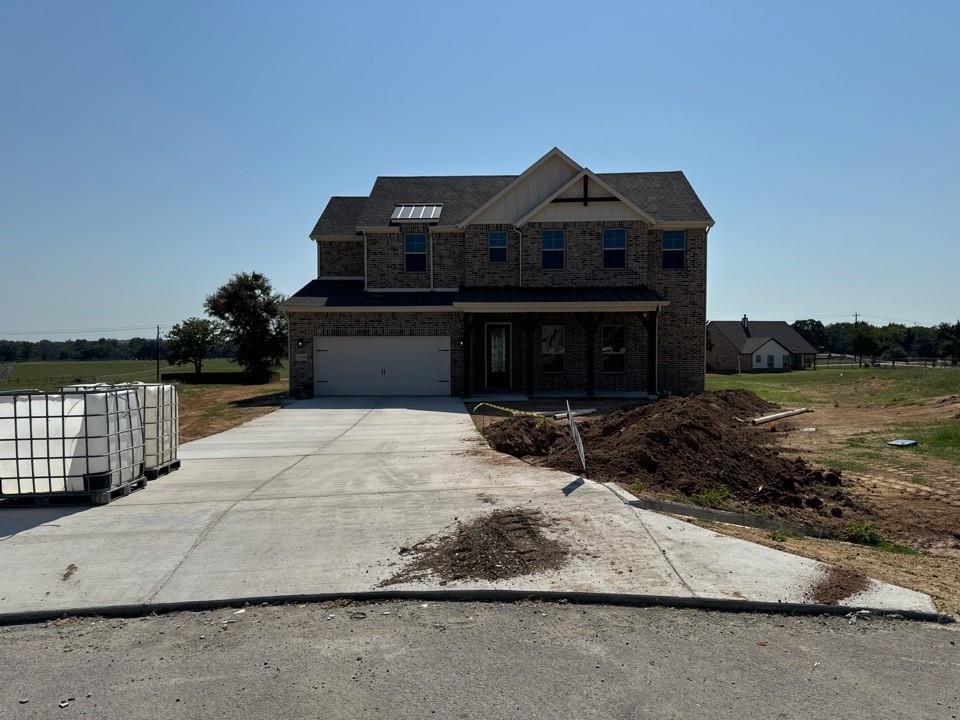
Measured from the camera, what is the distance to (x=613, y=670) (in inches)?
162

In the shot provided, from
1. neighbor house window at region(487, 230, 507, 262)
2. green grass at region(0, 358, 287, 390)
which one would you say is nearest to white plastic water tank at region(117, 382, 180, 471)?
green grass at region(0, 358, 287, 390)

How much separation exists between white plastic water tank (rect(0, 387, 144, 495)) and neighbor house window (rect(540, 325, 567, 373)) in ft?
54.6

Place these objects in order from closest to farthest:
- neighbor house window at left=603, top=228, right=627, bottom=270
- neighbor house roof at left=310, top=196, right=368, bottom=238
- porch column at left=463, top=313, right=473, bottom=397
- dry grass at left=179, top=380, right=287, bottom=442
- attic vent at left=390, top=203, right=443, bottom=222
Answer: dry grass at left=179, top=380, right=287, bottom=442 < porch column at left=463, top=313, right=473, bottom=397 < neighbor house window at left=603, top=228, right=627, bottom=270 < attic vent at left=390, top=203, right=443, bottom=222 < neighbor house roof at left=310, top=196, right=368, bottom=238

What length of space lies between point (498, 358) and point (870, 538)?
55.9ft

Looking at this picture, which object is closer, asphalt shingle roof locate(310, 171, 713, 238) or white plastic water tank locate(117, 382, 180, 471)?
white plastic water tank locate(117, 382, 180, 471)

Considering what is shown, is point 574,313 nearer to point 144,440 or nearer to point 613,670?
point 144,440

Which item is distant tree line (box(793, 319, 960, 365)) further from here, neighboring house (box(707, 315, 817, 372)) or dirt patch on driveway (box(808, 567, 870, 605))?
dirt patch on driveway (box(808, 567, 870, 605))

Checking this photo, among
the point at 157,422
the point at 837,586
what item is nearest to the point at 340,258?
the point at 157,422

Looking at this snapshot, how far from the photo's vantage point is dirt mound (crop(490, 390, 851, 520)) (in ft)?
29.4

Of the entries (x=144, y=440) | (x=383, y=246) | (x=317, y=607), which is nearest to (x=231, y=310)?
(x=383, y=246)

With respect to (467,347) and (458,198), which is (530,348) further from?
(458,198)

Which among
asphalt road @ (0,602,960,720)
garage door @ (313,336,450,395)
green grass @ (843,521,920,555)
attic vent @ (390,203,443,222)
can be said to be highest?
attic vent @ (390,203,443,222)

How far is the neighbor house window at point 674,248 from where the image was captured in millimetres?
24031

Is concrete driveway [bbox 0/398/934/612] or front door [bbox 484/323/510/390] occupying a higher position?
front door [bbox 484/323/510/390]
